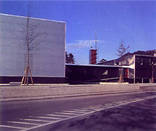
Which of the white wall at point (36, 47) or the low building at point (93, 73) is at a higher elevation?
the white wall at point (36, 47)

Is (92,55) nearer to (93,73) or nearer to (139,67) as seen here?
(93,73)

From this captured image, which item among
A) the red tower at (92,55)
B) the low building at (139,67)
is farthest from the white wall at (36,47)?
the red tower at (92,55)

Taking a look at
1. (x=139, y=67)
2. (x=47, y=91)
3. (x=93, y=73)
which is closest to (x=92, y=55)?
(x=93, y=73)

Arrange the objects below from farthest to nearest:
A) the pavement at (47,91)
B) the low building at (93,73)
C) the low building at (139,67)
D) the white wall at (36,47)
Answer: the low building at (139,67)
the low building at (93,73)
the white wall at (36,47)
the pavement at (47,91)

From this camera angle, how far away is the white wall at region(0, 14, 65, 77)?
3300 cm

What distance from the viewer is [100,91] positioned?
24047 millimetres

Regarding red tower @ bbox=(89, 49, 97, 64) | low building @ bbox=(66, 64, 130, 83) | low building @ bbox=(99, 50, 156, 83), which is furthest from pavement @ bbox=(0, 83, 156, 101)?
red tower @ bbox=(89, 49, 97, 64)

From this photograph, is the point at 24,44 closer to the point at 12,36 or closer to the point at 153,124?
the point at 12,36

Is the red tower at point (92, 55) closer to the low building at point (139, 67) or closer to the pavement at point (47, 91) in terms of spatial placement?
the low building at point (139, 67)

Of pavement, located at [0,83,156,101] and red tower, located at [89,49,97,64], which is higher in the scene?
red tower, located at [89,49,97,64]

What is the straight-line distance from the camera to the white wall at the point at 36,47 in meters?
33.0

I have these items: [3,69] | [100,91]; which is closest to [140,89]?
[100,91]

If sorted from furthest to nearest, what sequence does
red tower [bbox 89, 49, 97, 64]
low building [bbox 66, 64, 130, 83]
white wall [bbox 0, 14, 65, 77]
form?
red tower [bbox 89, 49, 97, 64]
low building [bbox 66, 64, 130, 83]
white wall [bbox 0, 14, 65, 77]

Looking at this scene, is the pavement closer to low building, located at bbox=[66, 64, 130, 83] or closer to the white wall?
the white wall
